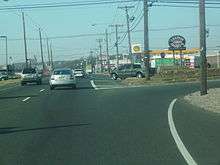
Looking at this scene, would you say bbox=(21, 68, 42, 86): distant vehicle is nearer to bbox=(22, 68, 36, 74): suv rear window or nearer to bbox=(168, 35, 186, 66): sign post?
bbox=(22, 68, 36, 74): suv rear window

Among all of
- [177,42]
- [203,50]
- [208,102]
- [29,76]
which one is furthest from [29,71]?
[208,102]

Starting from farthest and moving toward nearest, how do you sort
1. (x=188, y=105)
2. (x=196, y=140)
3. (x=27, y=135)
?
(x=188, y=105) → (x=27, y=135) → (x=196, y=140)

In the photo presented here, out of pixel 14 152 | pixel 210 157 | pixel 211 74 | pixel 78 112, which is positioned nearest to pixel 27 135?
pixel 14 152

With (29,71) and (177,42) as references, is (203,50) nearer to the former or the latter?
(177,42)

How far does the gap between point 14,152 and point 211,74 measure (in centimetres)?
4583

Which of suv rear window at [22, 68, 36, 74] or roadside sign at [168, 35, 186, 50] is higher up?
roadside sign at [168, 35, 186, 50]

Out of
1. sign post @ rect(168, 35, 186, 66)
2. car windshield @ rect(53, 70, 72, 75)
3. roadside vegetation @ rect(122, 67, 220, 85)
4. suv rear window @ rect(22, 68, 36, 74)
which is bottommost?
roadside vegetation @ rect(122, 67, 220, 85)

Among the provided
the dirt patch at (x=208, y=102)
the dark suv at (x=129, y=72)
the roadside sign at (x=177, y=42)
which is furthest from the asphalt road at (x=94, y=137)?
the dark suv at (x=129, y=72)

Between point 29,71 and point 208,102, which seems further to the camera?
point 29,71

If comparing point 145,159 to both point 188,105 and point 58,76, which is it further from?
point 58,76

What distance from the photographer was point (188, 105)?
957 inches

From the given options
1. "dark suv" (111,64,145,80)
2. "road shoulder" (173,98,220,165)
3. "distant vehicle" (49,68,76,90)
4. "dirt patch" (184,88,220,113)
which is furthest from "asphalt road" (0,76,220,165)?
"dark suv" (111,64,145,80)

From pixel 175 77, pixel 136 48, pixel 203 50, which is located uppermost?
pixel 136 48

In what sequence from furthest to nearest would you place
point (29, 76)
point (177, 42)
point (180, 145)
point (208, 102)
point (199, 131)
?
point (177, 42)
point (29, 76)
point (208, 102)
point (199, 131)
point (180, 145)
